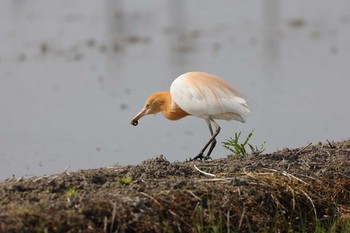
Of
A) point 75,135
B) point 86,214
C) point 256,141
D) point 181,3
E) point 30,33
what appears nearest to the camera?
point 86,214

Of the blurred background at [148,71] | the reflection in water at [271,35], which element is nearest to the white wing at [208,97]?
the blurred background at [148,71]

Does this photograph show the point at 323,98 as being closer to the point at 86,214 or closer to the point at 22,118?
the point at 22,118

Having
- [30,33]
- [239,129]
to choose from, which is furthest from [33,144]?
[30,33]

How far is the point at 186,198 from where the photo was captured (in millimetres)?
5766

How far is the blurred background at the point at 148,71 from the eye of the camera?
31.9 ft

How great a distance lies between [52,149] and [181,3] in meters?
9.36

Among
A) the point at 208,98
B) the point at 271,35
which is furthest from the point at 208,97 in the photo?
the point at 271,35

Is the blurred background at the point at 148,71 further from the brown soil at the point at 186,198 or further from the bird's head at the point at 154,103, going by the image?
the brown soil at the point at 186,198

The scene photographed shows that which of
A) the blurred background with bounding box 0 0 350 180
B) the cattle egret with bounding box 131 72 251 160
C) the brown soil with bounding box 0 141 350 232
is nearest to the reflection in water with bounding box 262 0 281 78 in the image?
the blurred background with bounding box 0 0 350 180

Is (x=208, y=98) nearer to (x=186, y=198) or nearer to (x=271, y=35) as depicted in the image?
(x=186, y=198)

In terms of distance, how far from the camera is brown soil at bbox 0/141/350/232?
17.7 ft

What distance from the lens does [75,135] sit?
33.6ft

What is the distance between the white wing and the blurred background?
137cm

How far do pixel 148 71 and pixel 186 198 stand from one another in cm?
775
